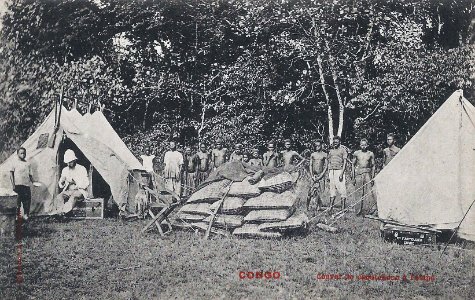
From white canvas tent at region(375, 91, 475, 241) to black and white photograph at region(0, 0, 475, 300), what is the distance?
0.02m

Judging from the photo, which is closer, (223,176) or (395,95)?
(223,176)

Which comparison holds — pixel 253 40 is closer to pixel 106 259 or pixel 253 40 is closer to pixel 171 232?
pixel 171 232

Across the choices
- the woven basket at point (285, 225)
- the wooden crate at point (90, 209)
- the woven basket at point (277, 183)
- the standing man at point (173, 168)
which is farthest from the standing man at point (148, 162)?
the woven basket at point (285, 225)

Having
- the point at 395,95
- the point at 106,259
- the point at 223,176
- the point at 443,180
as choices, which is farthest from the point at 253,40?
the point at 106,259

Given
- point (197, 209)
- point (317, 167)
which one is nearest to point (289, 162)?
point (317, 167)

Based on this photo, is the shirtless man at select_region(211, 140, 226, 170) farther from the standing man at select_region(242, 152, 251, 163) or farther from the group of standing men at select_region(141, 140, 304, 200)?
the standing man at select_region(242, 152, 251, 163)

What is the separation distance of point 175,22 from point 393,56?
13.7 ft

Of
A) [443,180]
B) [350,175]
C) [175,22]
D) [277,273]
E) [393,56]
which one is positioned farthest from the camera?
[350,175]

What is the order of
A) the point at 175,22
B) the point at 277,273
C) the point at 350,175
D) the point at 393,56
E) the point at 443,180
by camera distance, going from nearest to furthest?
the point at 277,273
the point at 443,180
the point at 175,22
the point at 393,56
the point at 350,175

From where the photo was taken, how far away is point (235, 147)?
9.29 meters

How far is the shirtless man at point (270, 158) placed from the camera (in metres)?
8.99

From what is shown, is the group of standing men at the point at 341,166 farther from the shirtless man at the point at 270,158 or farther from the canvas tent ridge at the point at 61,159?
the canvas tent ridge at the point at 61,159

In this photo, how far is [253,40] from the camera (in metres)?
8.18

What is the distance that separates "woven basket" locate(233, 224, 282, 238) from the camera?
7289 mm
